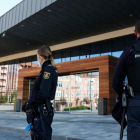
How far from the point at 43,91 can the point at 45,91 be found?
A: 0.03 meters

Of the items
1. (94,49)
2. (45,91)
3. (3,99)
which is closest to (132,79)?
(45,91)

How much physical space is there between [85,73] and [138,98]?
41.5ft

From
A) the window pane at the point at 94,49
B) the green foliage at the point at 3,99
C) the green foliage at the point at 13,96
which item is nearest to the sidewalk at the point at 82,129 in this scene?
the window pane at the point at 94,49

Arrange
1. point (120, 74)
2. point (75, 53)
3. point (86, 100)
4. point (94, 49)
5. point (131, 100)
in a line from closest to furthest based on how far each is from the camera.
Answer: point (131, 100)
point (120, 74)
point (86, 100)
point (94, 49)
point (75, 53)

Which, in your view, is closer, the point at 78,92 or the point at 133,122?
the point at 133,122

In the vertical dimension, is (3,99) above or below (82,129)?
above

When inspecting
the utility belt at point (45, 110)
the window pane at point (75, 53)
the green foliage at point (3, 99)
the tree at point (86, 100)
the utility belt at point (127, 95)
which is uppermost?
the window pane at point (75, 53)

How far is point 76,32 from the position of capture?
14.8 metres

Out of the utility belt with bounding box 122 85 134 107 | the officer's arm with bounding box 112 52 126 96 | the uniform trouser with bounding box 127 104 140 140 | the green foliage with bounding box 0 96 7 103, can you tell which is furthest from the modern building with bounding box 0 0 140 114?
the uniform trouser with bounding box 127 104 140 140

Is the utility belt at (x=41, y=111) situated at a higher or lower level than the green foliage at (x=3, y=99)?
higher

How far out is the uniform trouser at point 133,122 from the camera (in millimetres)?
1955

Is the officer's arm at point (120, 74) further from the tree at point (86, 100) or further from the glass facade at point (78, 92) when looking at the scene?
the tree at point (86, 100)

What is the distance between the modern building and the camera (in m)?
11.3

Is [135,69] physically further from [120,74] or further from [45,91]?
[45,91]
